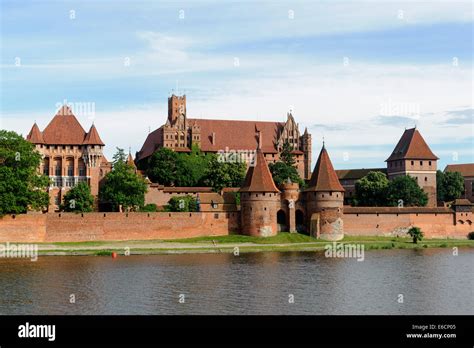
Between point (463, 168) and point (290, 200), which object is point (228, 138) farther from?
point (463, 168)

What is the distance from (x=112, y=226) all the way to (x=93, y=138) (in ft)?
44.9

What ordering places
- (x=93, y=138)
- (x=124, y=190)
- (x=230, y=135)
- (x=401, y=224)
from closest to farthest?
(x=124, y=190)
(x=401, y=224)
(x=93, y=138)
(x=230, y=135)

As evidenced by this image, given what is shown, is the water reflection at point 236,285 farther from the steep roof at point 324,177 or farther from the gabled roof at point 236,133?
the gabled roof at point 236,133

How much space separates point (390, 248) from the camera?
54.2 m

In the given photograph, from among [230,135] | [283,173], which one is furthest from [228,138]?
[283,173]

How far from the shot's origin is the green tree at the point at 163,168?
70.0 meters

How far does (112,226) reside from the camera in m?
54.0

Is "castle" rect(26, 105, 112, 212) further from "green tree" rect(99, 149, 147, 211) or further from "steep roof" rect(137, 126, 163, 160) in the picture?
"steep roof" rect(137, 126, 163, 160)

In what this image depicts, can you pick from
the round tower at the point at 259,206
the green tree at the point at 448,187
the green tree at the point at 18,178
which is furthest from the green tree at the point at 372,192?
the green tree at the point at 18,178

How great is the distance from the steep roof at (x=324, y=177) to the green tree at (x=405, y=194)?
9713 mm

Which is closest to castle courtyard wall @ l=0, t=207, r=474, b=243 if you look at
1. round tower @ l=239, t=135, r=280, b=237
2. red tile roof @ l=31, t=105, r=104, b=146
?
round tower @ l=239, t=135, r=280, b=237

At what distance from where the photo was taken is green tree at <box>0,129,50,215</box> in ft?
170

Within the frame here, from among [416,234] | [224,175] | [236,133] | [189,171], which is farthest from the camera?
[236,133]
